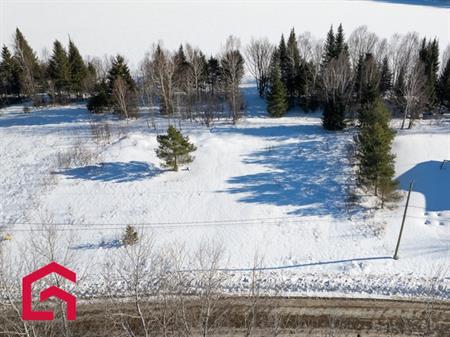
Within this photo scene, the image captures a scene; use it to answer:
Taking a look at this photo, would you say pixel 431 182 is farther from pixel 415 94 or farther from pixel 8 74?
pixel 8 74

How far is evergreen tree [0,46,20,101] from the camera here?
5031 cm

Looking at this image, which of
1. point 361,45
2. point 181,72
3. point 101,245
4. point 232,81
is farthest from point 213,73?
point 101,245

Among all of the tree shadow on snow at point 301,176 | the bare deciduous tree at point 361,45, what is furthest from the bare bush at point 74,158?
the bare deciduous tree at point 361,45

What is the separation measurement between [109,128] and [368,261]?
2961 centimetres

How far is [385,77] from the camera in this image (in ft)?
148

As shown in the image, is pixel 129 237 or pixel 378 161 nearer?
pixel 129 237

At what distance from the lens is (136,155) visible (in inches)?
1227

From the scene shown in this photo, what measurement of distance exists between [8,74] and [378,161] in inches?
2068

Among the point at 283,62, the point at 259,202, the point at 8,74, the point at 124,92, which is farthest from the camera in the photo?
the point at 8,74

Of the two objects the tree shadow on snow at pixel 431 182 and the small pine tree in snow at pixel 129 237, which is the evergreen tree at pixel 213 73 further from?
the small pine tree in snow at pixel 129 237

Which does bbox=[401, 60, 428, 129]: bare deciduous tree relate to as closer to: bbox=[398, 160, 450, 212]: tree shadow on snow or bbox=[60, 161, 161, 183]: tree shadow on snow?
bbox=[398, 160, 450, 212]: tree shadow on snow

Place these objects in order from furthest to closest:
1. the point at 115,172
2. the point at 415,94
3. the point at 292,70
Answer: the point at 292,70 → the point at 415,94 → the point at 115,172

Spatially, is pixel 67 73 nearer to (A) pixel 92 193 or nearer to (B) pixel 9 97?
(B) pixel 9 97

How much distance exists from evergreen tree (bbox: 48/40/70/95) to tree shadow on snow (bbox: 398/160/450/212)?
4382 centimetres
